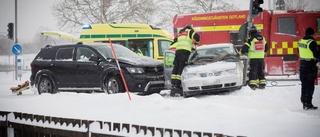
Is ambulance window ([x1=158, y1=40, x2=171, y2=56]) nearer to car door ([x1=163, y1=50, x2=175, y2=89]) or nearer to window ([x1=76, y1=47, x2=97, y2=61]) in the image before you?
car door ([x1=163, y1=50, x2=175, y2=89])

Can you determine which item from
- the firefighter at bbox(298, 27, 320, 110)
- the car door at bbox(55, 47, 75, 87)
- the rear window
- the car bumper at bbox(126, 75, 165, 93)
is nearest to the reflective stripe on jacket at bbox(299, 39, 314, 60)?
the firefighter at bbox(298, 27, 320, 110)

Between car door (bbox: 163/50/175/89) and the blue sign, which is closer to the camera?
car door (bbox: 163/50/175/89)

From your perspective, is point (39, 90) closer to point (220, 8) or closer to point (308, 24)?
point (308, 24)

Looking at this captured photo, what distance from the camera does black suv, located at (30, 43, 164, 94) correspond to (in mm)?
10703

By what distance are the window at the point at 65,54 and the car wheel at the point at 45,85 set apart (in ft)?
2.57

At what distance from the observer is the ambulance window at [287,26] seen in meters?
16.4

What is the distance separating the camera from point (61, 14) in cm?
3150

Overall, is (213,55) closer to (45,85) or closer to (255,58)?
(255,58)

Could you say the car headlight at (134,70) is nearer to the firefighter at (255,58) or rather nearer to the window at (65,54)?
the window at (65,54)

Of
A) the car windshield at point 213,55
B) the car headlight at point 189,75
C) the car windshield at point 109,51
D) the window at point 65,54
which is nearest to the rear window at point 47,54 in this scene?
→ the window at point 65,54

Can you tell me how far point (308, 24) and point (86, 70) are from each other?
9971 mm

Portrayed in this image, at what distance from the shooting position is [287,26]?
16.5 metres

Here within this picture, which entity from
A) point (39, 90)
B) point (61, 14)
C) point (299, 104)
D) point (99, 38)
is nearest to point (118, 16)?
point (61, 14)

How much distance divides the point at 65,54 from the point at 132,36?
5635mm
